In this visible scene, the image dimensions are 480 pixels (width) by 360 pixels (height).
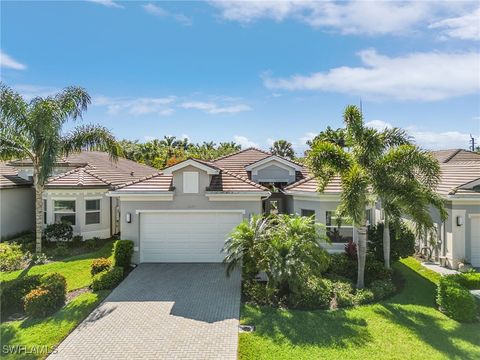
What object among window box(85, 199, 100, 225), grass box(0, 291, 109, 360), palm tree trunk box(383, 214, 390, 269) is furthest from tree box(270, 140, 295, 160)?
grass box(0, 291, 109, 360)

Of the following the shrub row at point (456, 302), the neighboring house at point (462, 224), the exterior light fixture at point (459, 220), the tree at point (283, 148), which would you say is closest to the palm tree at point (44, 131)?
the shrub row at point (456, 302)

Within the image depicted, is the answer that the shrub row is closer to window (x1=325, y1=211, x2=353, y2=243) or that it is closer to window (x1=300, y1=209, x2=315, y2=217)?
window (x1=325, y1=211, x2=353, y2=243)

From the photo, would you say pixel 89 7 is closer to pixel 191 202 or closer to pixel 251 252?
pixel 191 202

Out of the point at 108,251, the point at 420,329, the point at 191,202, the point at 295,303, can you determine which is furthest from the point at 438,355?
the point at 108,251

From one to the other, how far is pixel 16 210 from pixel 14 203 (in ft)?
1.67

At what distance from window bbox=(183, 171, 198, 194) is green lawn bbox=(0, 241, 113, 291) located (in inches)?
225

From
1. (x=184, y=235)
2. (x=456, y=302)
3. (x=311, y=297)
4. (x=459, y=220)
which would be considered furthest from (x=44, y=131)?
(x=459, y=220)

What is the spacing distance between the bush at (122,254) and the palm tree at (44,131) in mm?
4859

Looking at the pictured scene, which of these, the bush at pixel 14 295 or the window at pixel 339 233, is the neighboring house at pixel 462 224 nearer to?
the window at pixel 339 233

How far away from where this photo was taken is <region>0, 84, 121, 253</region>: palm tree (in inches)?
595

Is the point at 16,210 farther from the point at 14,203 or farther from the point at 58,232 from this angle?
the point at 58,232

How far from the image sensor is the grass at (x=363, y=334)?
27.3ft

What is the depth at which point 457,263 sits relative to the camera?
15297 millimetres

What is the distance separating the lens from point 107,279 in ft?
41.8
